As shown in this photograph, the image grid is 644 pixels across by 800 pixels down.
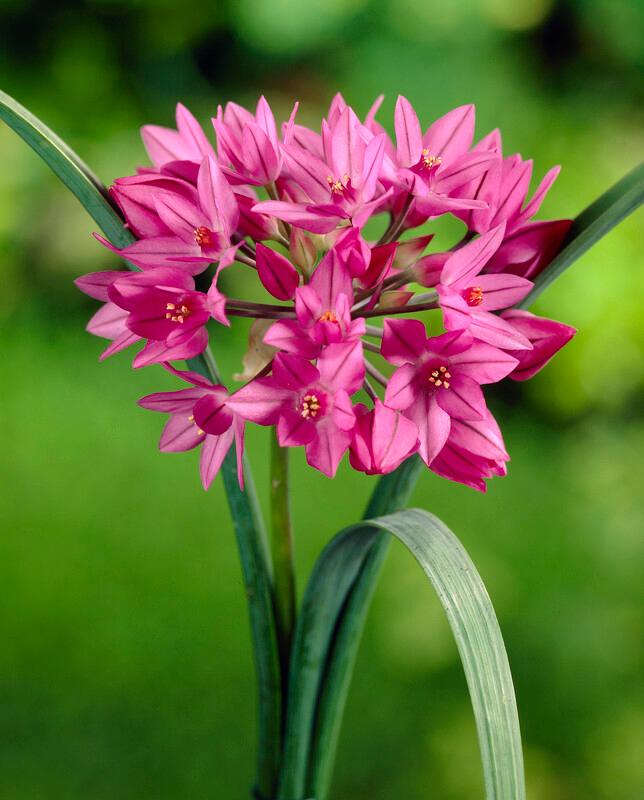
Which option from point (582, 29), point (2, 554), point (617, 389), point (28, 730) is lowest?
point (28, 730)

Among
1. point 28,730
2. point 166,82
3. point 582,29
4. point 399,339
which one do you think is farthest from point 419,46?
point 399,339

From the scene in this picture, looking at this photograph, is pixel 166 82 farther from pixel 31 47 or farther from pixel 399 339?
pixel 399 339

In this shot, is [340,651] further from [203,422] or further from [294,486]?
[294,486]

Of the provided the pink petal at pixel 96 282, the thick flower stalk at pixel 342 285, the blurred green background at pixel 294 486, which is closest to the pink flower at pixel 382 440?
the thick flower stalk at pixel 342 285

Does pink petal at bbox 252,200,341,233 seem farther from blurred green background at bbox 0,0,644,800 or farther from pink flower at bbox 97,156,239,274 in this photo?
blurred green background at bbox 0,0,644,800

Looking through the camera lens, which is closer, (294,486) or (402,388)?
(402,388)

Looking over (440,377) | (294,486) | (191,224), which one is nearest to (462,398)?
(440,377)
